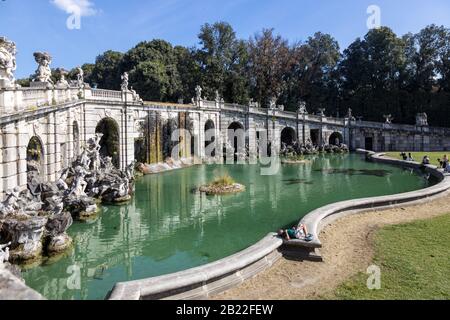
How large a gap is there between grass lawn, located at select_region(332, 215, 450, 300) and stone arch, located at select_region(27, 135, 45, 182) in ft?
48.4

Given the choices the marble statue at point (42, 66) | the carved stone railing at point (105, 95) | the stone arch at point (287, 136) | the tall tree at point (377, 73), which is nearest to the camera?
the marble statue at point (42, 66)

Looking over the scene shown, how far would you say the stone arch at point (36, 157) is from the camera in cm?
1719

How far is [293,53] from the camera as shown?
183ft

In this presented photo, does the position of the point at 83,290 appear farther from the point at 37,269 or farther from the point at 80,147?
the point at 80,147

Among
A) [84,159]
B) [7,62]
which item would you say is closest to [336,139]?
[84,159]

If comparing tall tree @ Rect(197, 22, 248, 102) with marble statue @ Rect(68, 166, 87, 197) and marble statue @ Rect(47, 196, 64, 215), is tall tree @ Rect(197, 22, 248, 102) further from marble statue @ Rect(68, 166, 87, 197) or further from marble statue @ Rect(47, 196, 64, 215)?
marble statue @ Rect(47, 196, 64, 215)

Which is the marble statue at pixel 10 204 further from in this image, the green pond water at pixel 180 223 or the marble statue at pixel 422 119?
the marble statue at pixel 422 119

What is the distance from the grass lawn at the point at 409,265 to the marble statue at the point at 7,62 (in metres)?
13.8

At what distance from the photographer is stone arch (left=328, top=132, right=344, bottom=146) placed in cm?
5019

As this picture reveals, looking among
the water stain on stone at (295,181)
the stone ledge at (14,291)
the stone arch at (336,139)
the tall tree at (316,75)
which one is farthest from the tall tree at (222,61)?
the stone ledge at (14,291)

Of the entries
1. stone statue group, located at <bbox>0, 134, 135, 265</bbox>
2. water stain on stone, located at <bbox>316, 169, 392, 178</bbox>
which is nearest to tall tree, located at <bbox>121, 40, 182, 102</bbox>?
water stain on stone, located at <bbox>316, 169, 392, 178</bbox>

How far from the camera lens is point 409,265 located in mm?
9078

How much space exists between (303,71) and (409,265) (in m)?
53.9
